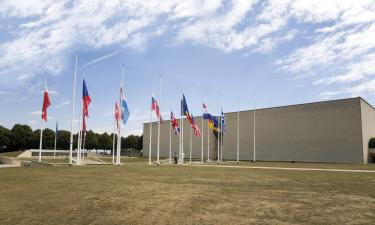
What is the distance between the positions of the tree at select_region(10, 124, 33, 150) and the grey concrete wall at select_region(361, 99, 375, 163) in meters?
98.8

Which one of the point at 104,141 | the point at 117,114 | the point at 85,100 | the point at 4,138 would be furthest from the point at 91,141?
the point at 85,100

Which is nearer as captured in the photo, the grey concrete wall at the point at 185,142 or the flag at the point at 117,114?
the flag at the point at 117,114

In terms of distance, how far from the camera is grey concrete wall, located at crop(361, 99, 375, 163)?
64.1m

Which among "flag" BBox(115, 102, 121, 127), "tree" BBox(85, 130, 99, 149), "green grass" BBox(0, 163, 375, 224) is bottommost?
"green grass" BBox(0, 163, 375, 224)

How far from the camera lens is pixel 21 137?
120 metres

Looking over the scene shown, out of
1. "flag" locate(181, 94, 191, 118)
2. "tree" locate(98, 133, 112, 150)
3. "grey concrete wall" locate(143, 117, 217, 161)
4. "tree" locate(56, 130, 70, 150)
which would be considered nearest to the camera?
"flag" locate(181, 94, 191, 118)

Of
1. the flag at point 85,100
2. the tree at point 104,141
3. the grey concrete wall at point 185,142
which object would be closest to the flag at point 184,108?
the flag at point 85,100

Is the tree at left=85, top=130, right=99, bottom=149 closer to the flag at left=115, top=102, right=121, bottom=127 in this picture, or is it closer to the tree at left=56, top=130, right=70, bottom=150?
the tree at left=56, top=130, right=70, bottom=150

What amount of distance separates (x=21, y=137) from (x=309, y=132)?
91.4 meters

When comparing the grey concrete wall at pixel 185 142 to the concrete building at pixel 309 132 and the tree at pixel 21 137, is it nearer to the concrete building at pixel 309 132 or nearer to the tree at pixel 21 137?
the concrete building at pixel 309 132

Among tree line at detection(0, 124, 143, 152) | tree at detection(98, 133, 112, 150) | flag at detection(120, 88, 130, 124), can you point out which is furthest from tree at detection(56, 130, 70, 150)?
flag at detection(120, 88, 130, 124)

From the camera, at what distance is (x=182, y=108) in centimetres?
4759

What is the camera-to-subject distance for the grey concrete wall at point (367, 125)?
64125 millimetres

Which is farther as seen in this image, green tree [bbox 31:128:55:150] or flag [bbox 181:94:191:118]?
green tree [bbox 31:128:55:150]
